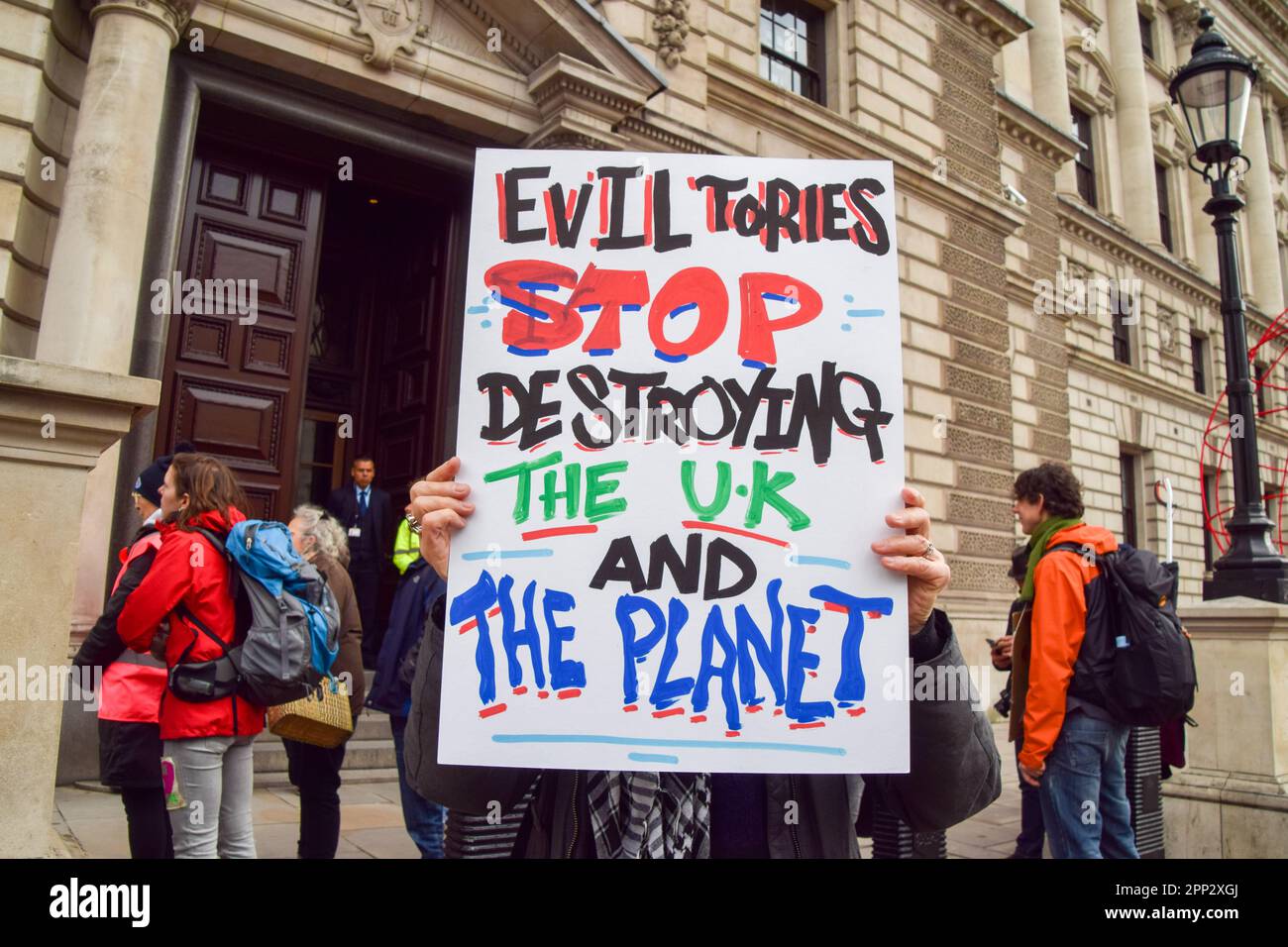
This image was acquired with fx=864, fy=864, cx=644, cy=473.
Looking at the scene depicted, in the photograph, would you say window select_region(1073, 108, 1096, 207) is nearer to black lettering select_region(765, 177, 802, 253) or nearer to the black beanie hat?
the black beanie hat

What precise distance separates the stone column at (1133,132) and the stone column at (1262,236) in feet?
26.8

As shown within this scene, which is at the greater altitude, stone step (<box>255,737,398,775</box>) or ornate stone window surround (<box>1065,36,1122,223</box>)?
ornate stone window surround (<box>1065,36,1122,223</box>)

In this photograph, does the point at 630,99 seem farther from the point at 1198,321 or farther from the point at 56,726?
the point at 1198,321

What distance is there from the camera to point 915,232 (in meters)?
12.8

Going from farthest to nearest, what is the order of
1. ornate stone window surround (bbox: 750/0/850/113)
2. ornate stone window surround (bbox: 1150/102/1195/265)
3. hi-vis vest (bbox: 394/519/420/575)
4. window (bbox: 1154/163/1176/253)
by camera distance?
window (bbox: 1154/163/1176/253) → ornate stone window surround (bbox: 1150/102/1195/265) → ornate stone window surround (bbox: 750/0/850/113) → hi-vis vest (bbox: 394/519/420/575)

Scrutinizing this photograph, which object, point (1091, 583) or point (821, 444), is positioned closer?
point (821, 444)

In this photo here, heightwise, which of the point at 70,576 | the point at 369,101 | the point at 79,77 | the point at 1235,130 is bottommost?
the point at 70,576

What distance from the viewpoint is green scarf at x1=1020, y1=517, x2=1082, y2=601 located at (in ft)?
12.5

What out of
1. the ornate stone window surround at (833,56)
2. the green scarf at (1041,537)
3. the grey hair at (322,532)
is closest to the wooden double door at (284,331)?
the grey hair at (322,532)

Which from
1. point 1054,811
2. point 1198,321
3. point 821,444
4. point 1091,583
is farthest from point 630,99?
point 1198,321

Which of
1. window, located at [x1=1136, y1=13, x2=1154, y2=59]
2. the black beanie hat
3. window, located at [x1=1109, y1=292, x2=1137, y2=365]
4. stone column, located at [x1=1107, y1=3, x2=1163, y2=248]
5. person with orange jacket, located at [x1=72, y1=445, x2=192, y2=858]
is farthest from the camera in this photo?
window, located at [x1=1136, y1=13, x2=1154, y2=59]

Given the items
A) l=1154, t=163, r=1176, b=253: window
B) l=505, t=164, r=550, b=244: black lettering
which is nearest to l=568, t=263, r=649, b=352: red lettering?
l=505, t=164, r=550, b=244: black lettering

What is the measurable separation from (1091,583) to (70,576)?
12.3ft

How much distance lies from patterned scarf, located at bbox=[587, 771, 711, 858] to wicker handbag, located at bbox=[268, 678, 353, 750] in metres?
2.67
